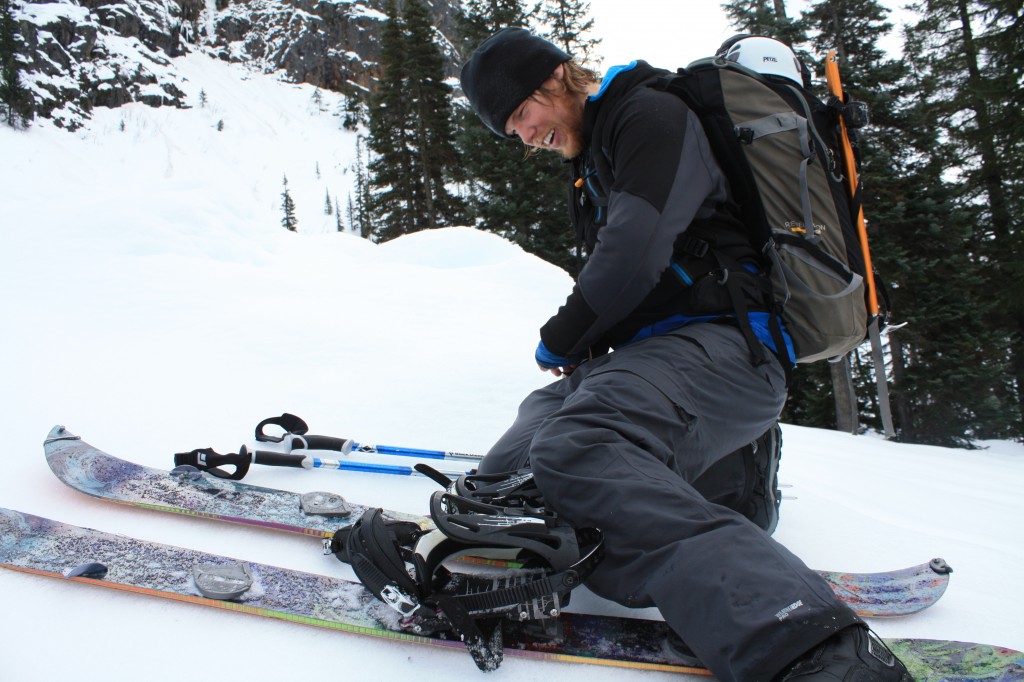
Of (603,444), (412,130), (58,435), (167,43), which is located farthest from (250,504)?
(167,43)

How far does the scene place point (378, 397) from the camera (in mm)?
3223

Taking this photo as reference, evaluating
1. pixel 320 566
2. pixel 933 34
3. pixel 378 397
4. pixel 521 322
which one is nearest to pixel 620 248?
pixel 320 566

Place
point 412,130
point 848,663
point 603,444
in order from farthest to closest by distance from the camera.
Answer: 1. point 412,130
2. point 603,444
3. point 848,663

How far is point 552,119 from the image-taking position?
6.50 ft

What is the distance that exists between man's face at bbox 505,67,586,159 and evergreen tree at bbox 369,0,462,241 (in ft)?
63.3

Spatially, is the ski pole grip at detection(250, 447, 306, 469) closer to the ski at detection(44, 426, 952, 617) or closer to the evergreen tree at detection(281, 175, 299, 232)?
the ski at detection(44, 426, 952, 617)

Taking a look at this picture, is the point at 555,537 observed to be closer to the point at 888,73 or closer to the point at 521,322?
the point at 521,322

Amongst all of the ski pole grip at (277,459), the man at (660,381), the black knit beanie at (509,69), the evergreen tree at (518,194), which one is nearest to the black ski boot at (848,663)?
the man at (660,381)

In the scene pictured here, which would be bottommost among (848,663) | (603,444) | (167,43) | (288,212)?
(848,663)

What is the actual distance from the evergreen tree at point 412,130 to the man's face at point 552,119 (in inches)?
760

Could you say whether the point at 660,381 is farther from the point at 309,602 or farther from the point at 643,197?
the point at 309,602

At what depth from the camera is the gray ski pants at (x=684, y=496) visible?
1069 mm

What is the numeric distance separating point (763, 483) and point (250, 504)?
69.0 inches

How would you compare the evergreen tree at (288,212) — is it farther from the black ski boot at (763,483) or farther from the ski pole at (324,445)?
the black ski boot at (763,483)
